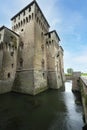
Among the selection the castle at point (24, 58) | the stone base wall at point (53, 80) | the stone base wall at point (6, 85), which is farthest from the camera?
the stone base wall at point (53, 80)

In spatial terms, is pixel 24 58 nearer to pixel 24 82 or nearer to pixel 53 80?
pixel 24 82

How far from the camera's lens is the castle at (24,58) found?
53.0ft

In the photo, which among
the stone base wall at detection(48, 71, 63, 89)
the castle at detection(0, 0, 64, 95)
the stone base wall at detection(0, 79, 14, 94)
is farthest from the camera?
the stone base wall at detection(48, 71, 63, 89)

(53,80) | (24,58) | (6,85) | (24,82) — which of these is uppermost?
(24,58)

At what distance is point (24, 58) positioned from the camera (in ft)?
59.3

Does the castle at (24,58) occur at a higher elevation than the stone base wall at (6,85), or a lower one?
higher

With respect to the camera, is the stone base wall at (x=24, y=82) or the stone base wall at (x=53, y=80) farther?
the stone base wall at (x=53, y=80)

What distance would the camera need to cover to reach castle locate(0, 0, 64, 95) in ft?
53.0

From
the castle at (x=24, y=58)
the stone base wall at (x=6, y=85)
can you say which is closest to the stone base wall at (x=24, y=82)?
the castle at (x=24, y=58)

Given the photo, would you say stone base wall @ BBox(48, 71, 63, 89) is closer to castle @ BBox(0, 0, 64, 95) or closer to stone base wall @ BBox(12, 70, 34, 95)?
castle @ BBox(0, 0, 64, 95)

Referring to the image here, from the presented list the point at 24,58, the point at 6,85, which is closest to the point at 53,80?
the point at 24,58

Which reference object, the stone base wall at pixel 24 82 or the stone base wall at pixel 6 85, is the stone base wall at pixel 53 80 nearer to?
the stone base wall at pixel 24 82

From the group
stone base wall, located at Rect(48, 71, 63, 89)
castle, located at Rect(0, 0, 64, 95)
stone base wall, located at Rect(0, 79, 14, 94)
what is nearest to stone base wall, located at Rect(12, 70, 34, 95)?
castle, located at Rect(0, 0, 64, 95)

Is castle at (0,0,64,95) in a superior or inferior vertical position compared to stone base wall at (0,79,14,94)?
superior
